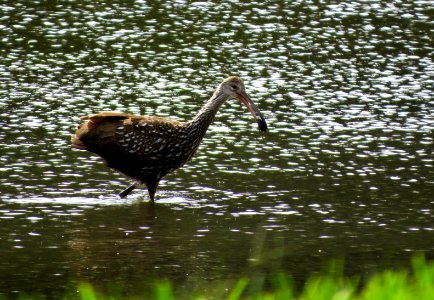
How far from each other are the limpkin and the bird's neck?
0.03ft

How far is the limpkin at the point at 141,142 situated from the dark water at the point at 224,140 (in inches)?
14.5

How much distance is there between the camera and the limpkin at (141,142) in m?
12.6

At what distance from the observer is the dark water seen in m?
10.9

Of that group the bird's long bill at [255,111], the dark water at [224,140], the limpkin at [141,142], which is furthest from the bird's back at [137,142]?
the bird's long bill at [255,111]

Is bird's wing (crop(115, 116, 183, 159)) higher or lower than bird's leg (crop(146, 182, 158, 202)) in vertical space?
higher

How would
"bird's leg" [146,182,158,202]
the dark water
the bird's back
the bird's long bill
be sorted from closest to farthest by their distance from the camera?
the dark water < the bird's back < "bird's leg" [146,182,158,202] < the bird's long bill

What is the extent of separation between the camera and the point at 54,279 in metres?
10.1

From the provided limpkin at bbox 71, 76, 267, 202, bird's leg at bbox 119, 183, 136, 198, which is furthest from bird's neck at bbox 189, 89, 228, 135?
bird's leg at bbox 119, 183, 136, 198

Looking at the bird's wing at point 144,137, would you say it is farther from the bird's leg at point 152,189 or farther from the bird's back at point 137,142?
the bird's leg at point 152,189

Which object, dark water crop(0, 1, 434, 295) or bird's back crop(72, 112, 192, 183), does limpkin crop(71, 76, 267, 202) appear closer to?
bird's back crop(72, 112, 192, 183)

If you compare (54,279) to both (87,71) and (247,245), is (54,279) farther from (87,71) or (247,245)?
(87,71)

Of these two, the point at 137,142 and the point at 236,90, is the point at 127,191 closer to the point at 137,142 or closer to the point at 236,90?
the point at 137,142

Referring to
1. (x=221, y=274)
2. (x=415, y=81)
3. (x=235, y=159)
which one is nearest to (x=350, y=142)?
(x=235, y=159)

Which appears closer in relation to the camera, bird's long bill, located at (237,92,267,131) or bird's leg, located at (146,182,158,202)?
bird's leg, located at (146,182,158,202)
